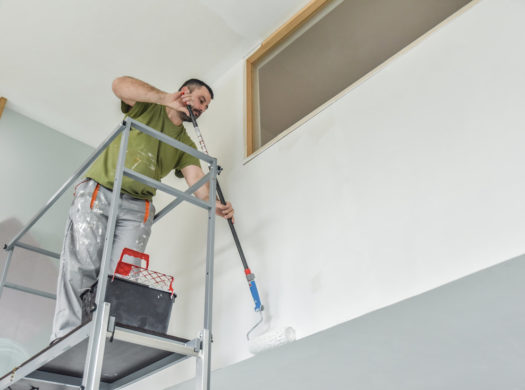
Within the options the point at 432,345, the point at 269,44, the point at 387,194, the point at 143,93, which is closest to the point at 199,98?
the point at 143,93

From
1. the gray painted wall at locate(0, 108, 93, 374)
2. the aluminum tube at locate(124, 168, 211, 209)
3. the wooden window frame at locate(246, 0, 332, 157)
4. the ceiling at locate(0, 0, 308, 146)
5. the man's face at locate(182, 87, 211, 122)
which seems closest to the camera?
the aluminum tube at locate(124, 168, 211, 209)

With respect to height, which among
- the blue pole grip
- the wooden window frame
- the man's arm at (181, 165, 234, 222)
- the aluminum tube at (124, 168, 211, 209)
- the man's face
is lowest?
the blue pole grip

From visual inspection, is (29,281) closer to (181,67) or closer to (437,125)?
(181,67)

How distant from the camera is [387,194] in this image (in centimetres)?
228

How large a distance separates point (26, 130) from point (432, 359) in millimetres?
3550

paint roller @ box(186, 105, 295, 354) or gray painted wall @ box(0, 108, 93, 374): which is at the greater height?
gray painted wall @ box(0, 108, 93, 374)

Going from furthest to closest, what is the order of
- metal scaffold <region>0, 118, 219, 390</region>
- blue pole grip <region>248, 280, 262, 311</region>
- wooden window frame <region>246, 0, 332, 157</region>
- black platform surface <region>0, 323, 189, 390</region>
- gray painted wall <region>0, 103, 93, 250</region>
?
gray painted wall <region>0, 103, 93, 250</region> → wooden window frame <region>246, 0, 332, 157</region> → blue pole grip <region>248, 280, 262, 311</region> → black platform surface <region>0, 323, 189, 390</region> → metal scaffold <region>0, 118, 219, 390</region>

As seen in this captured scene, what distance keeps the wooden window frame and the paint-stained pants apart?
0.97 meters

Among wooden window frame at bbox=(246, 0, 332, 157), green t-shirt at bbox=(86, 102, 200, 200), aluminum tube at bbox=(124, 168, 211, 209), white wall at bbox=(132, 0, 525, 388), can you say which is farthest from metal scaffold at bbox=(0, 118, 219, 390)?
wooden window frame at bbox=(246, 0, 332, 157)

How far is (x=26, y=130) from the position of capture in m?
4.08

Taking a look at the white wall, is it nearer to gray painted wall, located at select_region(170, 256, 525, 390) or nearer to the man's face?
gray painted wall, located at select_region(170, 256, 525, 390)

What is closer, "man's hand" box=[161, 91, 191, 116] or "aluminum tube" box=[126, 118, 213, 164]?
"aluminum tube" box=[126, 118, 213, 164]

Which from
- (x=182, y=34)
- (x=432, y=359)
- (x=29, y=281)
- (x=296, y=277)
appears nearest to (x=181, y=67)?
(x=182, y=34)

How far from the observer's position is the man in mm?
2266
